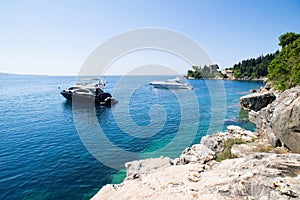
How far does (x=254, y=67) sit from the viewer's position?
408ft

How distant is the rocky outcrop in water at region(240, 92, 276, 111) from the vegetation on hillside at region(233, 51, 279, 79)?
9808 centimetres

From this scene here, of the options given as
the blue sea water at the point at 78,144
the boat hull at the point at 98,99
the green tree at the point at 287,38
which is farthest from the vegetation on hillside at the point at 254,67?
the boat hull at the point at 98,99

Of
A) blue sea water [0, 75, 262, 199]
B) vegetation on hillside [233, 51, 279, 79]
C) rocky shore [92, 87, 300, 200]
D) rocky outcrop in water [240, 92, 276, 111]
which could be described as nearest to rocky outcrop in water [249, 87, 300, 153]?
rocky shore [92, 87, 300, 200]

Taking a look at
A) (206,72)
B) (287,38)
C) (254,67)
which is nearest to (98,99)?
(287,38)

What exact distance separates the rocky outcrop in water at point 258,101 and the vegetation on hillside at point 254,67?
98.1 meters

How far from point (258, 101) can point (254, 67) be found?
10709 cm

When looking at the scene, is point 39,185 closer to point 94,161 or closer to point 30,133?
point 94,161

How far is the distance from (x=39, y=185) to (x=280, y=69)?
41.7 m

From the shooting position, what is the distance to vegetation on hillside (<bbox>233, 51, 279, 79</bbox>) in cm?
11819

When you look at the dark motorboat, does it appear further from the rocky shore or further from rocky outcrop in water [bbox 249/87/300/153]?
rocky outcrop in water [bbox 249/87/300/153]

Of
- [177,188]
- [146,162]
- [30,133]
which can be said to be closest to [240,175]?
[177,188]

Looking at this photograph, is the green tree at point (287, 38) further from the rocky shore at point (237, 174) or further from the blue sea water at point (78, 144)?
the rocky shore at point (237, 174)

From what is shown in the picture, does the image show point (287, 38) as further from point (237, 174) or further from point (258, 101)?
point (237, 174)

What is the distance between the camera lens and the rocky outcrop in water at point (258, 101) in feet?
110
